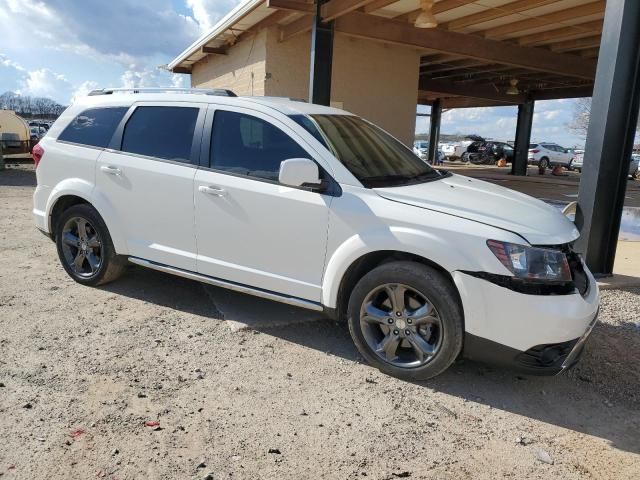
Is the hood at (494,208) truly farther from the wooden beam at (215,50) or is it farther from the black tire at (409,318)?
the wooden beam at (215,50)

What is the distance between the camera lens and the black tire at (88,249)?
478 centimetres

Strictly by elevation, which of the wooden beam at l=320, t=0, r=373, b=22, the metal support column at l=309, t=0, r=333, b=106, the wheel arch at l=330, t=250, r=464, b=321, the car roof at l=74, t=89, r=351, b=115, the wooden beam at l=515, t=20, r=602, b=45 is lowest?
the wheel arch at l=330, t=250, r=464, b=321

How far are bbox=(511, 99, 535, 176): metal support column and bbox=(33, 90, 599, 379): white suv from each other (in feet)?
71.0

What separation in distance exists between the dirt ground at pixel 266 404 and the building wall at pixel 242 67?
821 centimetres

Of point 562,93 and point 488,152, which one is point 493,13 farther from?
point 488,152

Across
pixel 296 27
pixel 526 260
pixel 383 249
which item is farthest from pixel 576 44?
pixel 383 249

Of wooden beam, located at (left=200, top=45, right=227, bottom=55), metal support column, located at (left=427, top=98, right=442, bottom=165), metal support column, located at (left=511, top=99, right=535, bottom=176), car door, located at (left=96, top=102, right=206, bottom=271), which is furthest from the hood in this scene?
metal support column, located at (left=427, top=98, right=442, bottom=165)

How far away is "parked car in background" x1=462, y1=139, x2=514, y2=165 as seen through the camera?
35.0 m

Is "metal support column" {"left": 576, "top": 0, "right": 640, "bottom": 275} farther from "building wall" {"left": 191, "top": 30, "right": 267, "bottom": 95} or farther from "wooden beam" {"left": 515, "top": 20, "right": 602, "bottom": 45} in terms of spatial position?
"building wall" {"left": 191, "top": 30, "right": 267, "bottom": 95}

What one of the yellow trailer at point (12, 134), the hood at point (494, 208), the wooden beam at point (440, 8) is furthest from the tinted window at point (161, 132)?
the yellow trailer at point (12, 134)

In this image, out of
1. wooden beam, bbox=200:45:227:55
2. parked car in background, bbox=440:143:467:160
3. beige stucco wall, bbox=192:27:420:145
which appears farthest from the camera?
parked car in background, bbox=440:143:467:160

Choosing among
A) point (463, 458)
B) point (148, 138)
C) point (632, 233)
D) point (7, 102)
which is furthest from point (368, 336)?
point (7, 102)

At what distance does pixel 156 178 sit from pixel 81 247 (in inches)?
49.8

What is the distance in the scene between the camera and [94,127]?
16.2 feet
